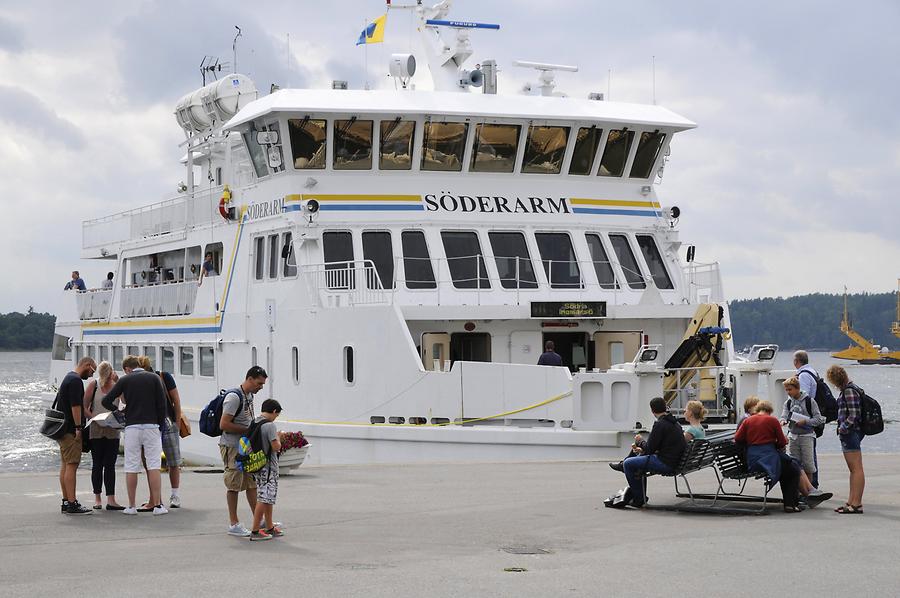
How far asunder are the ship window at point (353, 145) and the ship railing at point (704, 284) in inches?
227

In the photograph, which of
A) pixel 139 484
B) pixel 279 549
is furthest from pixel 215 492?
pixel 279 549

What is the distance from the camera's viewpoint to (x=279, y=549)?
9422mm

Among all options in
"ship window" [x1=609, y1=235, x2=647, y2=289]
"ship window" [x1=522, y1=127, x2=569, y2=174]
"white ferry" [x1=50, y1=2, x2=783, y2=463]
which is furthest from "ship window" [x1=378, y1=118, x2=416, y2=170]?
"ship window" [x1=609, y1=235, x2=647, y2=289]

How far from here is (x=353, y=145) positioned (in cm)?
1992

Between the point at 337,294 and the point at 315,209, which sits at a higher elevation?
the point at 315,209

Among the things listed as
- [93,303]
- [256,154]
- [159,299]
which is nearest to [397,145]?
[256,154]

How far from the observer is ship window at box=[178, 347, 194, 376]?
23.8 metres

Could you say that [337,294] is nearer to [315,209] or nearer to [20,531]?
[315,209]

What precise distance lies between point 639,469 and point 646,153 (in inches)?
440

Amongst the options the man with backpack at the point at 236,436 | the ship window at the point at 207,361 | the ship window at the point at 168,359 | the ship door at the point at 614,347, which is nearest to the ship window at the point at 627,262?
the ship door at the point at 614,347

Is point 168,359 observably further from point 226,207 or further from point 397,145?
point 397,145

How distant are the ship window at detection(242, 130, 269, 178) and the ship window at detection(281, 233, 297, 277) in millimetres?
1460

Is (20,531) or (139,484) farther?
(139,484)

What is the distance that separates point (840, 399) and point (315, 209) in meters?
10.1
